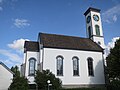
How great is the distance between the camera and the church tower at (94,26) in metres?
40.1

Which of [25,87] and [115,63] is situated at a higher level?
[115,63]

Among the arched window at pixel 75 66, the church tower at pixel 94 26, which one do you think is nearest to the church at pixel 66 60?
the arched window at pixel 75 66

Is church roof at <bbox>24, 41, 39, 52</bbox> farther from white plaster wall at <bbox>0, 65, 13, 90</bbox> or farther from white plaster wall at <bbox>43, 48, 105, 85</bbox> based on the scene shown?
white plaster wall at <bbox>0, 65, 13, 90</bbox>

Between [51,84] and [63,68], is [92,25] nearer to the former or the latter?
[63,68]

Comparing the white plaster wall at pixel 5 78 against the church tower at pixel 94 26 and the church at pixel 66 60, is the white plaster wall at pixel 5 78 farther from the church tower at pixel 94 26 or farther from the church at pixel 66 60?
the church tower at pixel 94 26

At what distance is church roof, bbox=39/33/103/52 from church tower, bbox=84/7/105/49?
103 inches

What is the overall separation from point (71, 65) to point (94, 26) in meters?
15.0

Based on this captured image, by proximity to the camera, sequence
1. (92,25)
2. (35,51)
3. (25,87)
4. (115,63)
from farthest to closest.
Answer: (92,25) < (35,51) < (115,63) < (25,87)

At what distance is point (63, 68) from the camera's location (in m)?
30.8

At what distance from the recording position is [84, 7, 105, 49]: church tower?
132ft

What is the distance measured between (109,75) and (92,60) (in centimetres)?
476

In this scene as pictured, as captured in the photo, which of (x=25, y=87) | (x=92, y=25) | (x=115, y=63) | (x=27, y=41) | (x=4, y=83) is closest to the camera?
(x=25, y=87)

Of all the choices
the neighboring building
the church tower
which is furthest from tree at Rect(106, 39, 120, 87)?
the neighboring building

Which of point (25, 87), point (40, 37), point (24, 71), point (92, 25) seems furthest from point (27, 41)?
point (92, 25)
